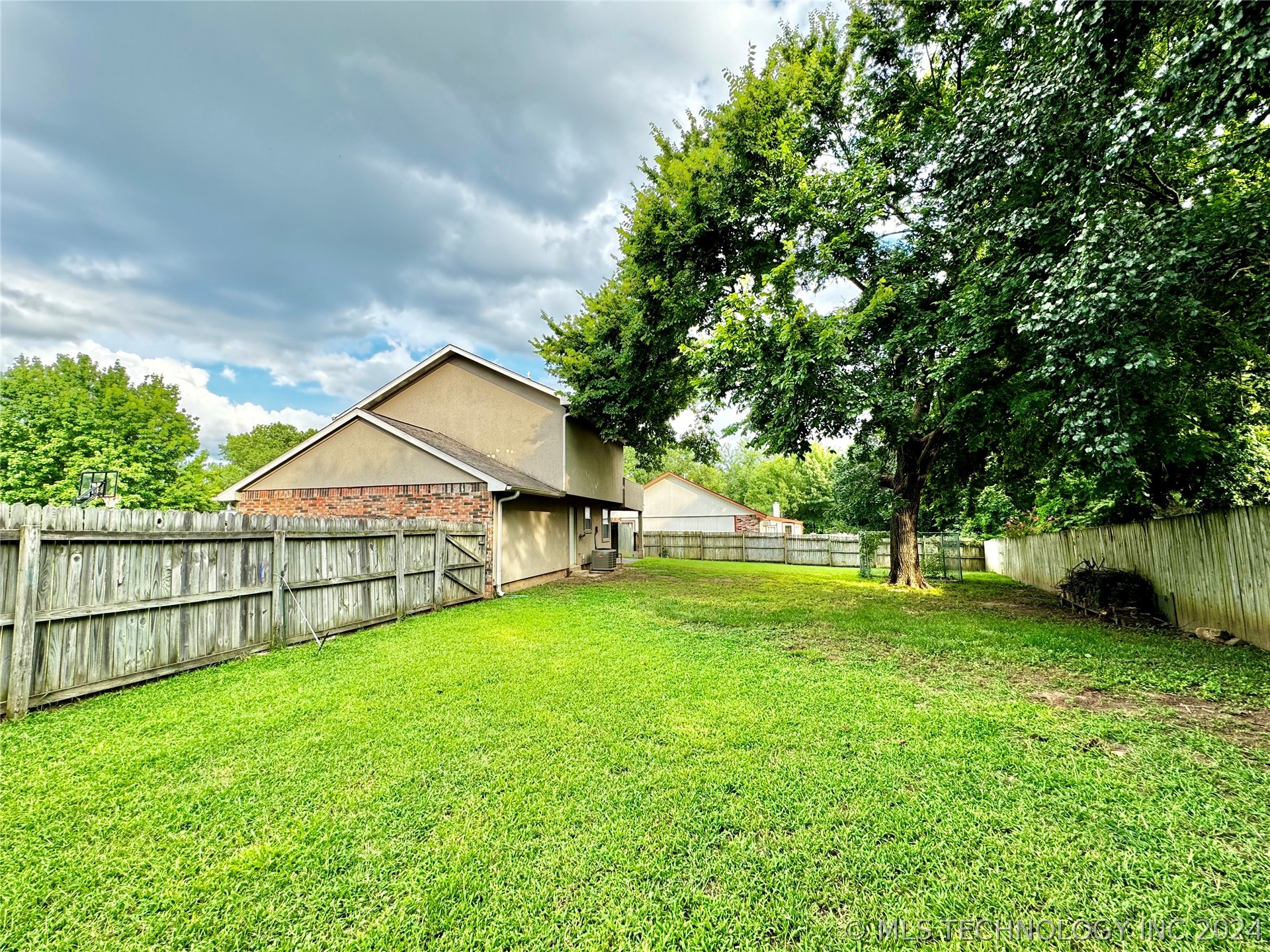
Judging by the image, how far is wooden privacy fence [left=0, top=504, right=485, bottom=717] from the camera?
163 inches

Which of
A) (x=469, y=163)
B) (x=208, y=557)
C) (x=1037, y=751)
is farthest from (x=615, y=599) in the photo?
(x=469, y=163)

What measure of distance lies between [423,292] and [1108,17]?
1682cm

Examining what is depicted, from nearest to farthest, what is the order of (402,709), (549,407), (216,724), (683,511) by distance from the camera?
(216,724)
(402,709)
(549,407)
(683,511)

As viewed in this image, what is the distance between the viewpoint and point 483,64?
8.84 meters

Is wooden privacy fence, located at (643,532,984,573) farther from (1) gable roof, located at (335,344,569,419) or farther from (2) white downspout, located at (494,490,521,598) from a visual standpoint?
(2) white downspout, located at (494,490,521,598)

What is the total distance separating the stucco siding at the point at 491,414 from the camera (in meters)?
14.1

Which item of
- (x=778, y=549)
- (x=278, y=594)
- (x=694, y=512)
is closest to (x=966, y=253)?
(x=278, y=594)

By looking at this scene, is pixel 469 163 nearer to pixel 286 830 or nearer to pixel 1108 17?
pixel 1108 17

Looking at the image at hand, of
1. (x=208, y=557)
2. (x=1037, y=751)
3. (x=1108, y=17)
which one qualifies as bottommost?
(x=1037, y=751)

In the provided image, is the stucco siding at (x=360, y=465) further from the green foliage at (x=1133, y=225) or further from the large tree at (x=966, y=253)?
the green foliage at (x=1133, y=225)

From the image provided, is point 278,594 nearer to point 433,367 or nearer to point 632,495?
point 433,367

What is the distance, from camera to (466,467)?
1098 cm

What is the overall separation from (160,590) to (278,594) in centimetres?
134

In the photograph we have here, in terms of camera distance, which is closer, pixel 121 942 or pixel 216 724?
pixel 121 942
